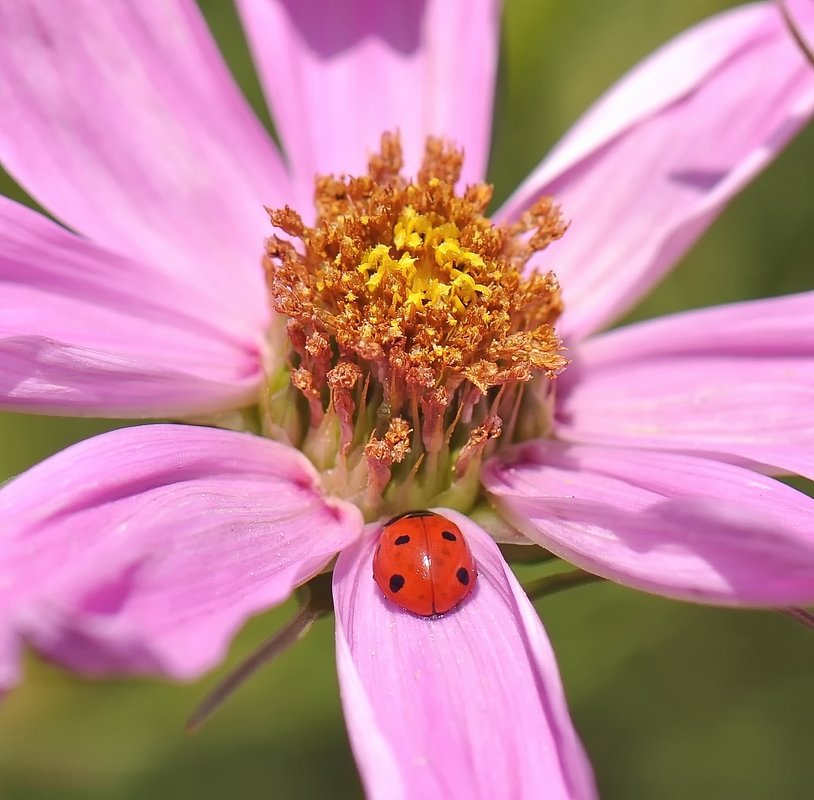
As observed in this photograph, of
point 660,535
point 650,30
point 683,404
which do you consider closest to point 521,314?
point 683,404

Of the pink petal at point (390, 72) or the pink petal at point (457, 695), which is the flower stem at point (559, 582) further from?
the pink petal at point (390, 72)

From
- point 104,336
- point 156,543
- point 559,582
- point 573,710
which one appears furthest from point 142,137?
point 573,710

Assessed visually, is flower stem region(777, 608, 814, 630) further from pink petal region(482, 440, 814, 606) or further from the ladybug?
the ladybug

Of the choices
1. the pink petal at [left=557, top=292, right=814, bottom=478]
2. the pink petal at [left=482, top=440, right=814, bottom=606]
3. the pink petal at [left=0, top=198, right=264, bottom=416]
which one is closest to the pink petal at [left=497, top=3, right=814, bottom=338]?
the pink petal at [left=557, top=292, right=814, bottom=478]

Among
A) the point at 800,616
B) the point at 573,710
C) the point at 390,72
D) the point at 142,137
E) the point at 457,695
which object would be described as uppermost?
the point at 390,72

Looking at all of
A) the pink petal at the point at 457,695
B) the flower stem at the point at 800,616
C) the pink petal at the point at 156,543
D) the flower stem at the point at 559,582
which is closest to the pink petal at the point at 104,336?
the pink petal at the point at 156,543

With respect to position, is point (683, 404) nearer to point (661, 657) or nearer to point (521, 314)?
point (521, 314)

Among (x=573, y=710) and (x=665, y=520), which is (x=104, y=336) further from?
(x=573, y=710)

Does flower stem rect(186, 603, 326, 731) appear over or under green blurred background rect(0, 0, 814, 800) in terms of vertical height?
over
